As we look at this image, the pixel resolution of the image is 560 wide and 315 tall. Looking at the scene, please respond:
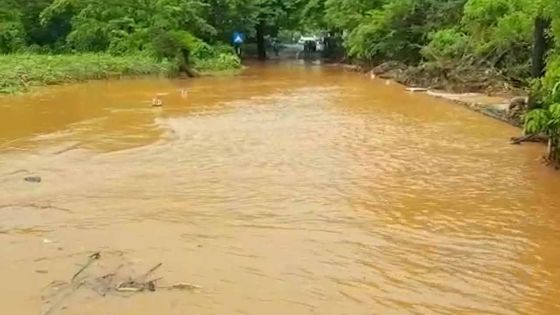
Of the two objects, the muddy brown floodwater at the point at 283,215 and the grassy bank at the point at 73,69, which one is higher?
the grassy bank at the point at 73,69

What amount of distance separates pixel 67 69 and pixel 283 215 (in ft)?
72.3

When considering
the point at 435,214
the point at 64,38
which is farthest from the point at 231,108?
the point at 64,38

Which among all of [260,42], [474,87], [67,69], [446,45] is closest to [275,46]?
[260,42]

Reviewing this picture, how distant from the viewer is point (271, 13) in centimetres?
4909

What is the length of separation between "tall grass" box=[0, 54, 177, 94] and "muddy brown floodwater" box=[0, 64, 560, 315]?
27.4 ft

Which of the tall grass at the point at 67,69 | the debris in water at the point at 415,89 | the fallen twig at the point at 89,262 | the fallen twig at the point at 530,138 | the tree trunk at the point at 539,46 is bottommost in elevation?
the fallen twig at the point at 89,262

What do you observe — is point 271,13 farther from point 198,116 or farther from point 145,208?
point 145,208

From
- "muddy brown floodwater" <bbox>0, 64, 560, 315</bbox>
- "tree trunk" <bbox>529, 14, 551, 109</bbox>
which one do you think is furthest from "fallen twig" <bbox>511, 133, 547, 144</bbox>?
"tree trunk" <bbox>529, 14, 551, 109</bbox>

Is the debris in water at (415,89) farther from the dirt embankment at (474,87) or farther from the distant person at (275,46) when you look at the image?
the distant person at (275,46)

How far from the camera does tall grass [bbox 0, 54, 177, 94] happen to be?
2553 cm

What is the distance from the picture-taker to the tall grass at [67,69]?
25.5 metres

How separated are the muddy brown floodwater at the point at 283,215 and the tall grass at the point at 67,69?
27.4 ft

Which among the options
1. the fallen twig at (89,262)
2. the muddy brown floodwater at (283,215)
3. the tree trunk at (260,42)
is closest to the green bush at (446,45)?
the muddy brown floodwater at (283,215)

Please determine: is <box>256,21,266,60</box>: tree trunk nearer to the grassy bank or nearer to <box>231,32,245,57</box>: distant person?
<box>231,32,245,57</box>: distant person
